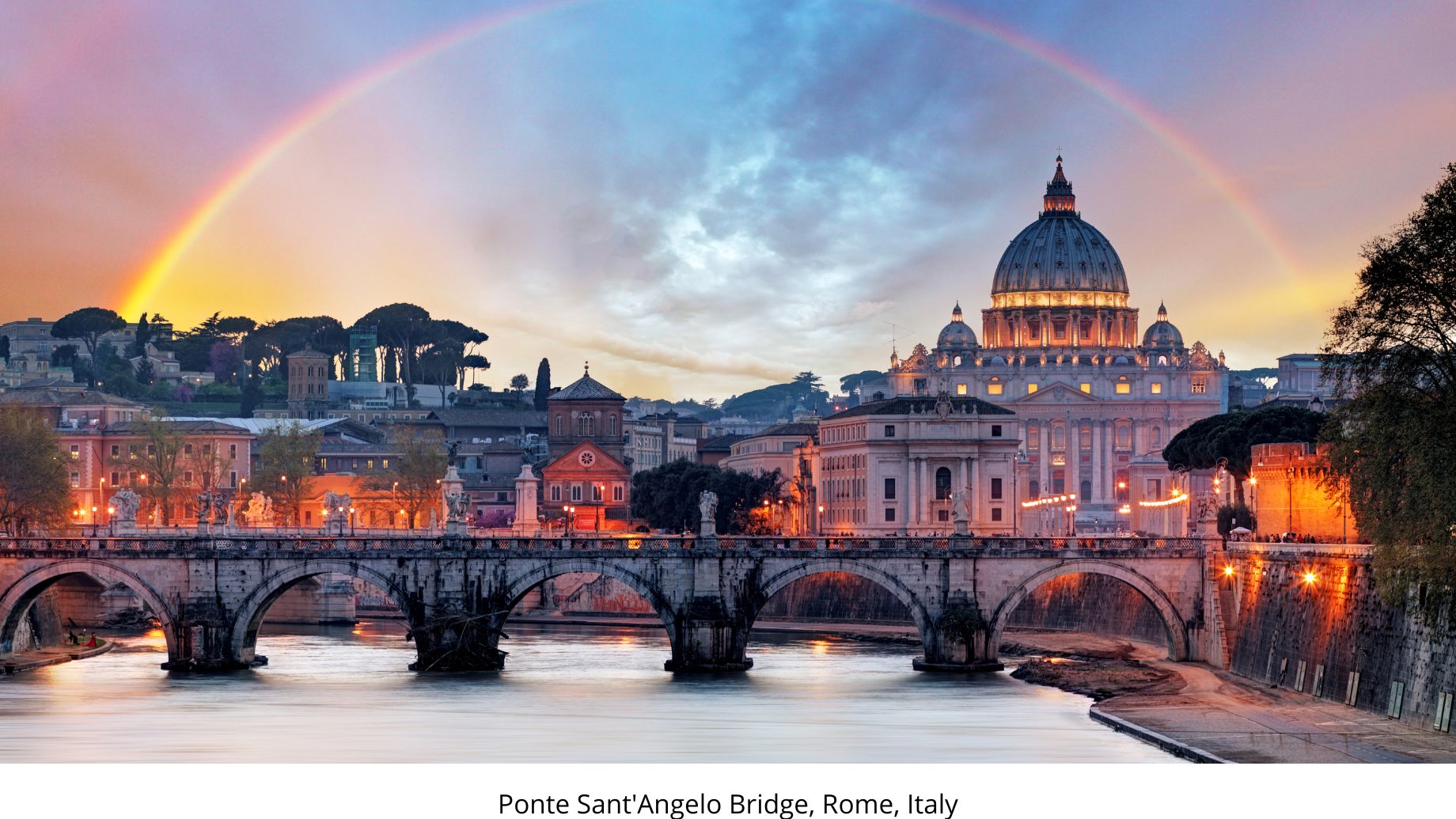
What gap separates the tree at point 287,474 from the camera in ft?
476

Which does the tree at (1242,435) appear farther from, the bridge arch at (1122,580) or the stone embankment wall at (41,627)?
the stone embankment wall at (41,627)

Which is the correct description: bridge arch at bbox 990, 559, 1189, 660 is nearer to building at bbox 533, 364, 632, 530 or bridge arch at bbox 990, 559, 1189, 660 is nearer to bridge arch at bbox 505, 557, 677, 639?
bridge arch at bbox 505, 557, 677, 639

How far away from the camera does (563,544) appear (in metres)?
78.9

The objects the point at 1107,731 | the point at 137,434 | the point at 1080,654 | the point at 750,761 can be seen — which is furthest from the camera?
the point at 137,434

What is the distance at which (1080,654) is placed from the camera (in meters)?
82.4

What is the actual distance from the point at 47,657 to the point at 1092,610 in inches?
1567

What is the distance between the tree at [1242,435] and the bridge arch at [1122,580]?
2130cm

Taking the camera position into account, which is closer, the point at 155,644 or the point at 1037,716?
the point at 1037,716

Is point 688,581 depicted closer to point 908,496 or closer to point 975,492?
point 908,496

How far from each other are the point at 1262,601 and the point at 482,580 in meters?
24.8

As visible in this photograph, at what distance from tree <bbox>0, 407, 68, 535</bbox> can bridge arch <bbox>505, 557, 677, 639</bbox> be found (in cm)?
3614

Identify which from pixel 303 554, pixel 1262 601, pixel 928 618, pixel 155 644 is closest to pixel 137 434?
pixel 155 644

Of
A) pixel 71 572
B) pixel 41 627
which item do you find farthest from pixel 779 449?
pixel 71 572
